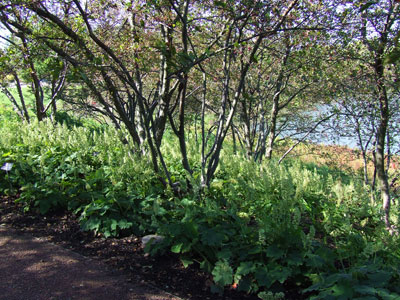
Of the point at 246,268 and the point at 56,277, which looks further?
the point at 56,277

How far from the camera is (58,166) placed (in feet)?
17.5

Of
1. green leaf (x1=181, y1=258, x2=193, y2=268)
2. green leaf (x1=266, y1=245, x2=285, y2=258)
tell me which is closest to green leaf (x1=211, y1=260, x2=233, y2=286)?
green leaf (x1=266, y1=245, x2=285, y2=258)

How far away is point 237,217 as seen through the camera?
3438mm

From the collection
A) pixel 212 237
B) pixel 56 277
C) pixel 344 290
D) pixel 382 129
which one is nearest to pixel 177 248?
pixel 212 237

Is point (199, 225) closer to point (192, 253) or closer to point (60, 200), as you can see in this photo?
point (192, 253)

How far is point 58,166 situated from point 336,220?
3802mm

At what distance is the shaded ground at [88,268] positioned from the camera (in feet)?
10.3

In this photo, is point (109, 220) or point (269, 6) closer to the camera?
point (109, 220)

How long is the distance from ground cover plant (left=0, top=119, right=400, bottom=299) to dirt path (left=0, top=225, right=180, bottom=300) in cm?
41

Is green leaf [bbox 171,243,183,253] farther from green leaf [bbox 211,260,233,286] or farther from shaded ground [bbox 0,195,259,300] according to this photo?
green leaf [bbox 211,260,233,286]

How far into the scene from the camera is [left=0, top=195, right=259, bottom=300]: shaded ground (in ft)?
10.3

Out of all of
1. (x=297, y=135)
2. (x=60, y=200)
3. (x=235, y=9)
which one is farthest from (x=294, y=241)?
(x=297, y=135)

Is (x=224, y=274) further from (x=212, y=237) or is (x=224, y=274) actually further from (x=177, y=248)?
(x=177, y=248)

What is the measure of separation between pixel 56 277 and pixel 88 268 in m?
0.30
